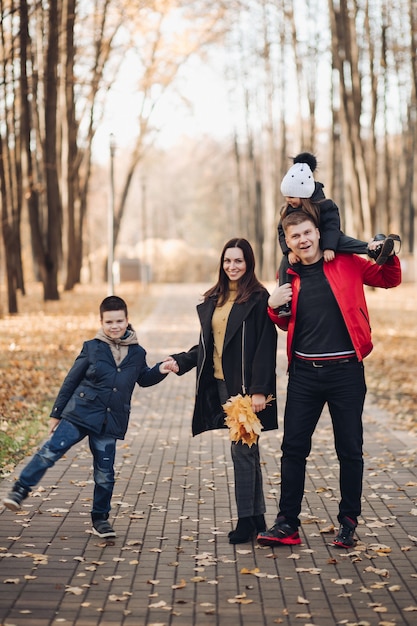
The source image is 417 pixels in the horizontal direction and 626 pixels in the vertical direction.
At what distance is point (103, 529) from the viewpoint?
6.27 metres

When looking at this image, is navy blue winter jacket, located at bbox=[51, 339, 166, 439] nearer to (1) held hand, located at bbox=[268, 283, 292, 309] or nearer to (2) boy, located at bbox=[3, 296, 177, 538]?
(2) boy, located at bbox=[3, 296, 177, 538]

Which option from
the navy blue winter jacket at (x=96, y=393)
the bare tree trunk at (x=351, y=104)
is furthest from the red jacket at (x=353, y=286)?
the bare tree trunk at (x=351, y=104)

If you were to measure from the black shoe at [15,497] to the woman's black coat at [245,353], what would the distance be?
115 centimetres

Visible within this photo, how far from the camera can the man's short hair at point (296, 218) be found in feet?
19.8

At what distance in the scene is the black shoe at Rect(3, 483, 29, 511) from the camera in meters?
5.91

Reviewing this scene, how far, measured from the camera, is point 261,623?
189 inches

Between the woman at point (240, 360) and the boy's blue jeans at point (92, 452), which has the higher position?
the woman at point (240, 360)

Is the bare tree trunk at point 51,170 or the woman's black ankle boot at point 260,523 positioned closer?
the woman's black ankle boot at point 260,523

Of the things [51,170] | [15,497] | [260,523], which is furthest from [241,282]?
[51,170]

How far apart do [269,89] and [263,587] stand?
42.9 meters

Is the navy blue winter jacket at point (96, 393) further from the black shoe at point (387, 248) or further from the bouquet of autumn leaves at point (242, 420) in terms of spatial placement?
the black shoe at point (387, 248)

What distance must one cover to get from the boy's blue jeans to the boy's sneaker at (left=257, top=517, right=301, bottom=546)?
40.0 inches

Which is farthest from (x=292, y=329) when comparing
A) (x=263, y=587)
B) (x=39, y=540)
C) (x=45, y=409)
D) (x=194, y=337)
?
(x=194, y=337)

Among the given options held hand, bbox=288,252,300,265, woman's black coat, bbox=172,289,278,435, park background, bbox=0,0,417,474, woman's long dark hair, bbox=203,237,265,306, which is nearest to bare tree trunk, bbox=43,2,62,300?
park background, bbox=0,0,417,474
